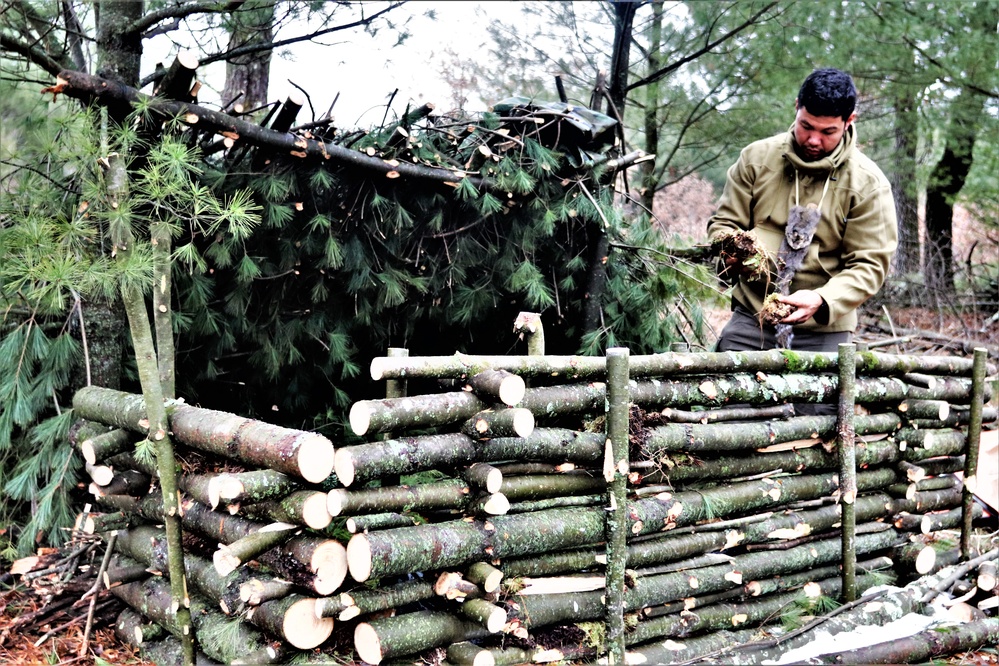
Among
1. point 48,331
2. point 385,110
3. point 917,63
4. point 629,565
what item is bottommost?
point 629,565

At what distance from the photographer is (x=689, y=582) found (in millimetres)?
3807

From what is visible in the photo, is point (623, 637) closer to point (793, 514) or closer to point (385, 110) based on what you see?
point (793, 514)

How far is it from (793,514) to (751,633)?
0.73 metres

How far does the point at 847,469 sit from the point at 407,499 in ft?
8.41

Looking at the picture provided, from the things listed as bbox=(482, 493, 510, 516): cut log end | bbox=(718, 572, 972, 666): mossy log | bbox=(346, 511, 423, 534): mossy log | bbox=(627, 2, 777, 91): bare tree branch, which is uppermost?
bbox=(627, 2, 777, 91): bare tree branch

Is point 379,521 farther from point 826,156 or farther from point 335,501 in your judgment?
point 826,156

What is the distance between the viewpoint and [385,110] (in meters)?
4.67

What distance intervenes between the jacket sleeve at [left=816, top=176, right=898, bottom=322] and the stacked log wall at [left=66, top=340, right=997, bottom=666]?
333 mm

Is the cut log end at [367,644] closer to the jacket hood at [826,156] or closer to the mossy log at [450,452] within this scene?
the mossy log at [450,452]

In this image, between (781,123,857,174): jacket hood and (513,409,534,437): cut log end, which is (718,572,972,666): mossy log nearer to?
(513,409,534,437): cut log end

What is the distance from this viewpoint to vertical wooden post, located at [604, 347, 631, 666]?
3424 mm

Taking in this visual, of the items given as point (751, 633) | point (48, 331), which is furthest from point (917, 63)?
point (48, 331)

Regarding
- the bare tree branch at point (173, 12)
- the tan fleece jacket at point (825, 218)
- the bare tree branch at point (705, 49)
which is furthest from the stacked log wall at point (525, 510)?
the bare tree branch at point (705, 49)

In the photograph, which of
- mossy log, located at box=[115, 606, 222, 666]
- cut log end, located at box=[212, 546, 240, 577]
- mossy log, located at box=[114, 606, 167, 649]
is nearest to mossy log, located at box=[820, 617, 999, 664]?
Answer: cut log end, located at box=[212, 546, 240, 577]
